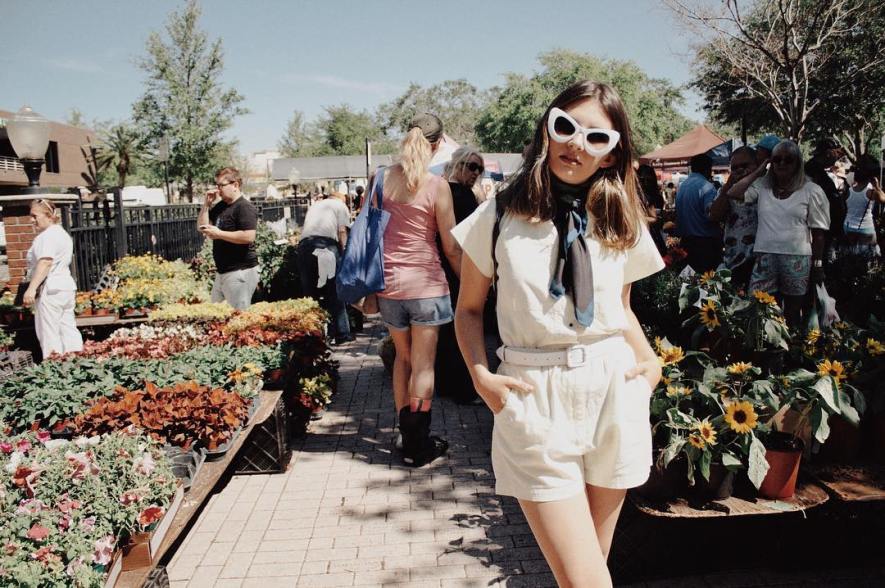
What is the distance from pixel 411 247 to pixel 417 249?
4 cm

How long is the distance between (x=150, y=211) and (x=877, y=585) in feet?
36.5

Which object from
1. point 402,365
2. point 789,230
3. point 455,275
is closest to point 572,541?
point 402,365

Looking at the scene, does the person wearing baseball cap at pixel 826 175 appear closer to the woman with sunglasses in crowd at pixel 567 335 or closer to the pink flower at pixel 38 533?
the woman with sunglasses in crowd at pixel 567 335

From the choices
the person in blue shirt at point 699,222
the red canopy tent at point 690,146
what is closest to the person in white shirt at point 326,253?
the person in blue shirt at point 699,222

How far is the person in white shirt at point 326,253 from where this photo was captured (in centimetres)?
823

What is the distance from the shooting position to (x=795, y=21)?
41.2 feet

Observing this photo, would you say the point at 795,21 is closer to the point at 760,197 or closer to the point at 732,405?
the point at 760,197

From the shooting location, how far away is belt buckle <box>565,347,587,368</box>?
6.07 ft

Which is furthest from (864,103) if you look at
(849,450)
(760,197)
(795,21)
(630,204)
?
(630,204)

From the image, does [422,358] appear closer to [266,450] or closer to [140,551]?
[266,450]

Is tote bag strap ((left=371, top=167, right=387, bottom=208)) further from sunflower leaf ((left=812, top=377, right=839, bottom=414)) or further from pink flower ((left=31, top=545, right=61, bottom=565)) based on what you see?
pink flower ((left=31, top=545, right=61, bottom=565))

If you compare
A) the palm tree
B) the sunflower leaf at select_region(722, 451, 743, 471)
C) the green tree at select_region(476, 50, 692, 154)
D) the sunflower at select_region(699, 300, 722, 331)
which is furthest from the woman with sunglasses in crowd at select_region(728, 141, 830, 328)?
the green tree at select_region(476, 50, 692, 154)

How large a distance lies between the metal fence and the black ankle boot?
599cm

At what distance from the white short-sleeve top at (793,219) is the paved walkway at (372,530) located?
2.59 meters
